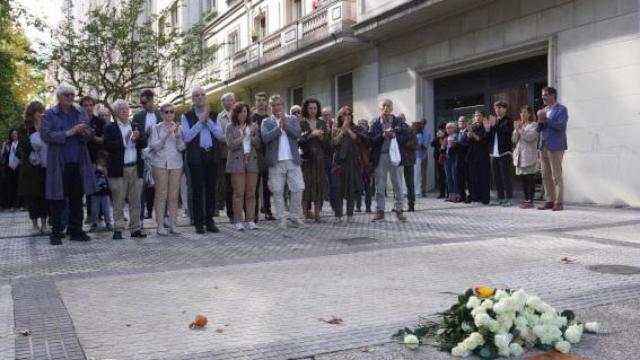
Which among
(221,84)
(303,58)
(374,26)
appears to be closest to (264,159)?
(374,26)

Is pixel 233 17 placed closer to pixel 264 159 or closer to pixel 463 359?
pixel 264 159

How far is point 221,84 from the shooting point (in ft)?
103

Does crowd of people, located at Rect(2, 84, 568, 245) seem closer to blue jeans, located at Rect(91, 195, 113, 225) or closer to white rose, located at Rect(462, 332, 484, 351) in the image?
blue jeans, located at Rect(91, 195, 113, 225)

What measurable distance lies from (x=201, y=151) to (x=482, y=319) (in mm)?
6315

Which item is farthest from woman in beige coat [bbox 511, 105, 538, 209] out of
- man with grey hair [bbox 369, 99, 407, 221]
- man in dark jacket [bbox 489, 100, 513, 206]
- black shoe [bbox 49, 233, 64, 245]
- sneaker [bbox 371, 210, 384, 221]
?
black shoe [bbox 49, 233, 64, 245]

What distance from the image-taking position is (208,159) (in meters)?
9.40

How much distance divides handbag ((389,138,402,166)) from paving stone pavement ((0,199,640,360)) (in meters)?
1.16

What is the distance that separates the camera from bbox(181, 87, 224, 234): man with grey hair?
30.6 ft

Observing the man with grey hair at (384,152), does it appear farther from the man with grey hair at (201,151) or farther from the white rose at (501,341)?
the white rose at (501,341)

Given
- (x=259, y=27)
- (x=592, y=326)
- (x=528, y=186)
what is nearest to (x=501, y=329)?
(x=592, y=326)

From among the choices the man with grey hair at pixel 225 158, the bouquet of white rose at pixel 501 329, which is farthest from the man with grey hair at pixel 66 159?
the bouquet of white rose at pixel 501 329

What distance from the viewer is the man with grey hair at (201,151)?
9.32 meters

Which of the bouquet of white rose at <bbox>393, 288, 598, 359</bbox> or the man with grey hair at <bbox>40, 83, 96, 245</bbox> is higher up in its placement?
the man with grey hair at <bbox>40, 83, 96, 245</bbox>

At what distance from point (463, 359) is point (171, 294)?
2.60 metres
